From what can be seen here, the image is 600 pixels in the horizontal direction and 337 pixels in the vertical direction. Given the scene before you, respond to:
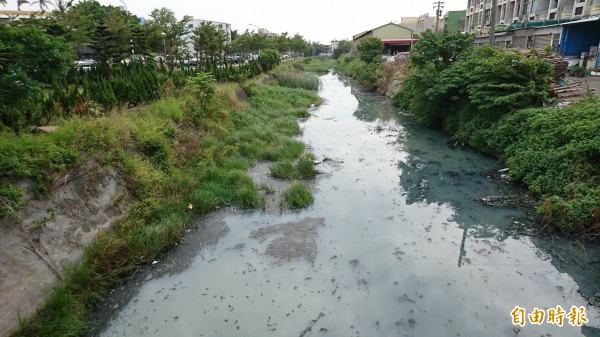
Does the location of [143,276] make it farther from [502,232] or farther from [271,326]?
[502,232]

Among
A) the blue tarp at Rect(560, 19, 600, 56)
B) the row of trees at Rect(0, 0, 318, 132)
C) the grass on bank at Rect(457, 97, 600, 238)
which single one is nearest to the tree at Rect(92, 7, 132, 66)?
the row of trees at Rect(0, 0, 318, 132)

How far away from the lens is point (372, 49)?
3662cm

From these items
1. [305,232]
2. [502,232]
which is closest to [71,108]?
[305,232]

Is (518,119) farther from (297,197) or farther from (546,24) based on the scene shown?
(546,24)

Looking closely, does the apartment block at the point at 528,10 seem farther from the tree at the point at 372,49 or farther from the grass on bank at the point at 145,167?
the grass on bank at the point at 145,167

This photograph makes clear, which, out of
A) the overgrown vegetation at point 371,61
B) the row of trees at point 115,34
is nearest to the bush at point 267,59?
the row of trees at point 115,34

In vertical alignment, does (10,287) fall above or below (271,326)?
above

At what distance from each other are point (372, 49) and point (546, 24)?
1503 centimetres

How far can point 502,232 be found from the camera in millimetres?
7562

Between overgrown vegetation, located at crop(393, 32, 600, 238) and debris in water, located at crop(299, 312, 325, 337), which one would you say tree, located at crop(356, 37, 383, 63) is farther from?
debris in water, located at crop(299, 312, 325, 337)

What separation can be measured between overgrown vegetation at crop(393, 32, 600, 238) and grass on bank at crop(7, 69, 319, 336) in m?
6.73

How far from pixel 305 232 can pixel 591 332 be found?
16.3 ft

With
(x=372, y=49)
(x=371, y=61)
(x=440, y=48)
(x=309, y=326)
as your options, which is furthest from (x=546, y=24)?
(x=309, y=326)

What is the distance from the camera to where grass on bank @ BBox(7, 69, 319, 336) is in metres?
5.39
